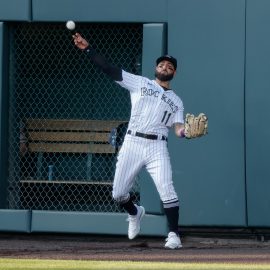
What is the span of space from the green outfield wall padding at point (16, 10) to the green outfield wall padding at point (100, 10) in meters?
0.07

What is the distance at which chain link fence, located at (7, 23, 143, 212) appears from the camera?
10297 millimetres

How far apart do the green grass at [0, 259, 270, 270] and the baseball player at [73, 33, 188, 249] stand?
112 centimetres

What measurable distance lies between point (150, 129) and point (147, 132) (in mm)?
41

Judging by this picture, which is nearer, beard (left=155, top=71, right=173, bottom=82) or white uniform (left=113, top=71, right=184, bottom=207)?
white uniform (left=113, top=71, right=184, bottom=207)

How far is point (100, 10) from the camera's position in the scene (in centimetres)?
976

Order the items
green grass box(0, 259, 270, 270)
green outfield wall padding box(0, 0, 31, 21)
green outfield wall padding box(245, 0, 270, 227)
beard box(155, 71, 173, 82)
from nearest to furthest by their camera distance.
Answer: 1. green grass box(0, 259, 270, 270)
2. beard box(155, 71, 173, 82)
3. green outfield wall padding box(245, 0, 270, 227)
4. green outfield wall padding box(0, 0, 31, 21)

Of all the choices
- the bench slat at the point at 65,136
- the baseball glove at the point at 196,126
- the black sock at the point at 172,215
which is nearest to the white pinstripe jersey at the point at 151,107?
the baseball glove at the point at 196,126

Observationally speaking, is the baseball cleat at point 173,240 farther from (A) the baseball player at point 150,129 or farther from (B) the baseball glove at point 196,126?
(B) the baseball glove at point 196,126

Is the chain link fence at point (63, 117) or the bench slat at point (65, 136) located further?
the bench slat at point (65, 136)

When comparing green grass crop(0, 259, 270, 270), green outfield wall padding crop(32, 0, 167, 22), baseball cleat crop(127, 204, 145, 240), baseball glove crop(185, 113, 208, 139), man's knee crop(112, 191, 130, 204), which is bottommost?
green grass crop(0, 259, 270, 270)

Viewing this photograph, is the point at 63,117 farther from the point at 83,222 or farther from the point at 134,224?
the point at 134,224

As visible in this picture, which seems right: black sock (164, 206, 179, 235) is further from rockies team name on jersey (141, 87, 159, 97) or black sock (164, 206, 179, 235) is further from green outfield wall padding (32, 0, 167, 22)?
green outfield wall padding (32, 0, 167, 22)

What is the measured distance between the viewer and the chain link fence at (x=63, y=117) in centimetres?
1030

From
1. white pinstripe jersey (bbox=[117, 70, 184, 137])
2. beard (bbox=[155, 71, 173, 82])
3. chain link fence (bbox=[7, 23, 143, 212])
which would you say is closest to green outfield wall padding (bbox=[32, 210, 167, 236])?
chain link fence (bbox=[7, 23, 143, 212])
